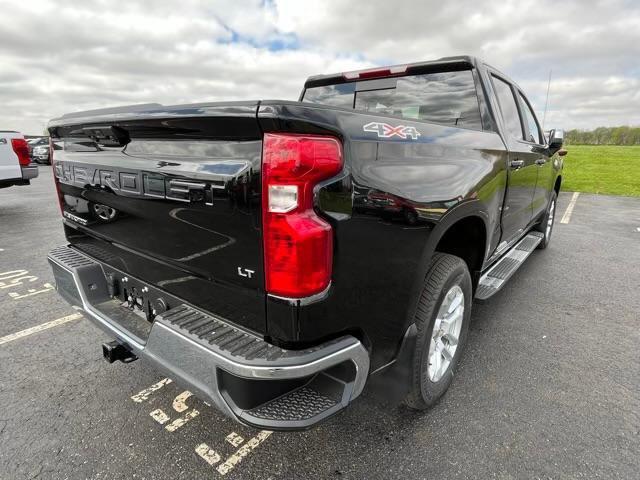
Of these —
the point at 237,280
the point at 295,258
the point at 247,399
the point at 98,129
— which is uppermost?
the point at 98,129

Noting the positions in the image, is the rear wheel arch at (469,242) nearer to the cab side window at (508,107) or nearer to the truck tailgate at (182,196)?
the cab side window at (508,107)

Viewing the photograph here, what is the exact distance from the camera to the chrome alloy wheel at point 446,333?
224 cm

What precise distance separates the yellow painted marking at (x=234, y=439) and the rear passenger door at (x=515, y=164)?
7.58ft

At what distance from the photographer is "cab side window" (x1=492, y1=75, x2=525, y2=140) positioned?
3.17 m

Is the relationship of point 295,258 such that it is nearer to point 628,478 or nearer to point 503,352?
point 628,478

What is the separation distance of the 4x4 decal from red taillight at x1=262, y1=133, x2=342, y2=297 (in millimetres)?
219

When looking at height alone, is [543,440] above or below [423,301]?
below

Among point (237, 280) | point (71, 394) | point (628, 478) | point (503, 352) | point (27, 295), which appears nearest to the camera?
point (237, 280)

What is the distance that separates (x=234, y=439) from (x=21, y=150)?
852 centimetres

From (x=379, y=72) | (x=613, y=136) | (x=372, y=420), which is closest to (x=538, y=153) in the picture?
(x=379, y=72)

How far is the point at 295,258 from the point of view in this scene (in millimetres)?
1412

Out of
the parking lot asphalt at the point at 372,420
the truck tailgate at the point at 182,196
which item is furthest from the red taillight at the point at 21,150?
the truck tailgate at the point at 182,196

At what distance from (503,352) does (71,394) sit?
9.58 feet

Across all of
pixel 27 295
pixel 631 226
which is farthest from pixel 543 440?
pixel 631 226
